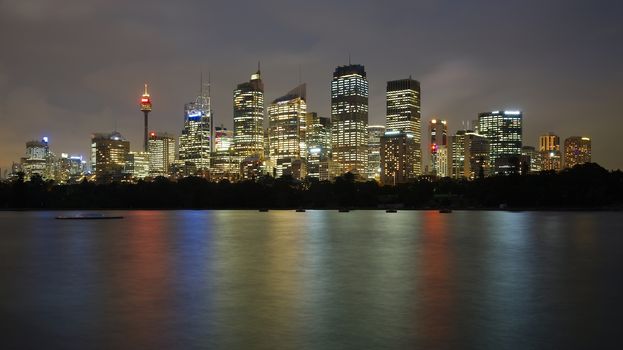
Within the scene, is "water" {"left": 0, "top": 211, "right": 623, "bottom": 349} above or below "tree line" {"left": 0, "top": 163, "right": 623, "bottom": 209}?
below

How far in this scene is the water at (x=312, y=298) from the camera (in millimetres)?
15578

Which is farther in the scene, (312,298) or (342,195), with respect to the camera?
(342,195)

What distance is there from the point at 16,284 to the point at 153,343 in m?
13.8

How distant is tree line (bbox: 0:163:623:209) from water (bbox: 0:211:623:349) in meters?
113

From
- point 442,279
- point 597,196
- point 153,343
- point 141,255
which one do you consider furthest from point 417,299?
point 597,196

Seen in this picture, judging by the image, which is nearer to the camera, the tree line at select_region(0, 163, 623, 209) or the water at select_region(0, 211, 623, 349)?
the water at select_region(0, 211, 623, 349)

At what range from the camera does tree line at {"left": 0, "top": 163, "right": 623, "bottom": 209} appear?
14588cm

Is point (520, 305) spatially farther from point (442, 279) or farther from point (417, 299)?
point (442, 279)

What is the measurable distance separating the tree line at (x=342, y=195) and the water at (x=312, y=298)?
11288 centimetres

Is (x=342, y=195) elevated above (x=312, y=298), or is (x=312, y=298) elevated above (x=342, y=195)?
(x=342, y=195)

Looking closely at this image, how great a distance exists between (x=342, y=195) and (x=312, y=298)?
159 metres

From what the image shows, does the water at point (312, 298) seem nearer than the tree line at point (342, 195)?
Yes

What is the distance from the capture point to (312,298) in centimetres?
2170

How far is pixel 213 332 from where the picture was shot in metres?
16.2
